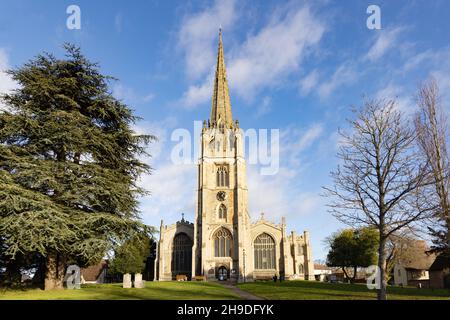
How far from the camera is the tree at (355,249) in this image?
50.8m

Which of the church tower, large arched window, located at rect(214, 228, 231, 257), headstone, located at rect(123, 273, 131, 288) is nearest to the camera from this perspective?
headstone, located at rect(123, 273, 131, 288)

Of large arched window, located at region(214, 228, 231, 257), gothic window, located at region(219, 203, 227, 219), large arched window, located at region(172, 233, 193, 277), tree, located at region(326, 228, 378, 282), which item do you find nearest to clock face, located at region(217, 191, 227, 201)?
gothic window, located at region(219, 203, 227, 219)

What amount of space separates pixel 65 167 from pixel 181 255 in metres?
37.3

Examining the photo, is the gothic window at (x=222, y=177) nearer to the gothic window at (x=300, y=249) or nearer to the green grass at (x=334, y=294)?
the gothic window at (x=300, y=249)

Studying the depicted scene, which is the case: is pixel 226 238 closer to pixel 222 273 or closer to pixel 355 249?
pixel 222 273

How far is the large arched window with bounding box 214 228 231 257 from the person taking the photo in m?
51.8

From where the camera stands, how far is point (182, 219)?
55.8m

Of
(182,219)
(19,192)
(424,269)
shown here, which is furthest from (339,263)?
(19,192)

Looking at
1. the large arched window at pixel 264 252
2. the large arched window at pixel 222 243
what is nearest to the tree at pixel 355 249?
the large arched window at pixel 264 252

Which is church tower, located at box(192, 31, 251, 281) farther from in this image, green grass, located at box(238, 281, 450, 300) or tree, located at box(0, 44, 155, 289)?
tree, located at box(0, 44, 155, 289)

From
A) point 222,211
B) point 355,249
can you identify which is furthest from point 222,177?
point 355,249

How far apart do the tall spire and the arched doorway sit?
22.7m
